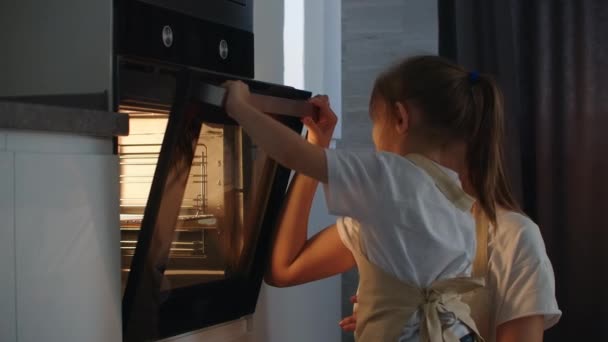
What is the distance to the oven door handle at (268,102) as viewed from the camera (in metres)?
1.23

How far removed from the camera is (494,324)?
1.52 m

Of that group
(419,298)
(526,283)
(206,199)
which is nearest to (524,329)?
(526,283)

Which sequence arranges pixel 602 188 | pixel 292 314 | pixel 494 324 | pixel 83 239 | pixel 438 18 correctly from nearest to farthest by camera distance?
1. pixel 83 239
2. pixel 494 324
3. pixel 292 314
4. pixel 602 188
5. pixel 438 18

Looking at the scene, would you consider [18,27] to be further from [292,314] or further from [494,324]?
[494,324]

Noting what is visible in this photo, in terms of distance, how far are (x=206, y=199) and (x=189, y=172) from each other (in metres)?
0.15

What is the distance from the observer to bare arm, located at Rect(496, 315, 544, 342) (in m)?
1.47

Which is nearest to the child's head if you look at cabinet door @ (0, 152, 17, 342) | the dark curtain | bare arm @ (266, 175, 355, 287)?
bare arm @ (266, 175, 355, 287)

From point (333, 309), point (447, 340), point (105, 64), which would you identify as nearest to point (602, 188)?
point (333, 309)

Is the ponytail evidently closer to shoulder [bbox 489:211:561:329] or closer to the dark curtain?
shoulder [bbox 489:211:561:329]

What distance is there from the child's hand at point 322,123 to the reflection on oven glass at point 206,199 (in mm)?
113

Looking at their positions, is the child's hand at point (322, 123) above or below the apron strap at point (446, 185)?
above

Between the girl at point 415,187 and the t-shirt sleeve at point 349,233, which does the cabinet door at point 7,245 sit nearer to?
the girl at point 415,187

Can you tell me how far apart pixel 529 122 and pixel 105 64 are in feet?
4.98

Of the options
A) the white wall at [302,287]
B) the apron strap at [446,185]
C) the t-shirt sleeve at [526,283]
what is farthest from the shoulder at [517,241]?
the white wall at [302,287]
